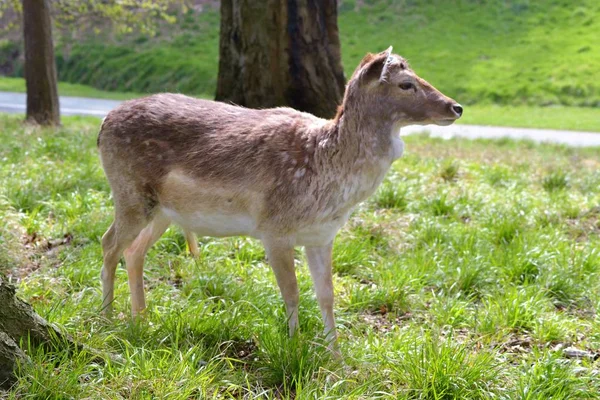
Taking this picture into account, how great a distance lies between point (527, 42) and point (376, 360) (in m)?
22.8

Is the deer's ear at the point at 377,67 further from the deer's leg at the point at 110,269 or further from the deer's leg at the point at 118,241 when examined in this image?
the deer's leg at the point at 110,269

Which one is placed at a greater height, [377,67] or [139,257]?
[377,67]

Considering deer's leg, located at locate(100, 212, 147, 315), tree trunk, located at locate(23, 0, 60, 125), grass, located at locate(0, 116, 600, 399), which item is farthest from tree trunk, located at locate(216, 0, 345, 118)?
tree trunk, located at locate(23, 0, 60, 125)

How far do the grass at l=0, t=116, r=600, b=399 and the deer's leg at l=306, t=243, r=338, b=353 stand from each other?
14cm

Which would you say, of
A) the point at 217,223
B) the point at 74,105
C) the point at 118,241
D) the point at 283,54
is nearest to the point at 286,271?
the point at 217,223

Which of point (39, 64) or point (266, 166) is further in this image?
point (39, 64)

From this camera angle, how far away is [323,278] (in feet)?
15.2

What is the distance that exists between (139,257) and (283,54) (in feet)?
13.6

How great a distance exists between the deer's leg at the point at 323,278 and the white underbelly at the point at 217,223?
0.43 metres

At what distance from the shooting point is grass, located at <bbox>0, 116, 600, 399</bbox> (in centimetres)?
378

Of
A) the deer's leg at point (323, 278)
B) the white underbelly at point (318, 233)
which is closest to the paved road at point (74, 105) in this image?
the deer's leg at point (323, 278)

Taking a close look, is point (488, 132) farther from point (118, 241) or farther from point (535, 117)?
point (118, 241)

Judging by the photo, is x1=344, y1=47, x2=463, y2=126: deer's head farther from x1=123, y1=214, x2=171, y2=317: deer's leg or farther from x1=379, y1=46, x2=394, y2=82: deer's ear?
x1=123, y1=214, x2=171, y2=317: deer's leg

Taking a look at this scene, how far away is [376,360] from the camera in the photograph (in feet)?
13.7
